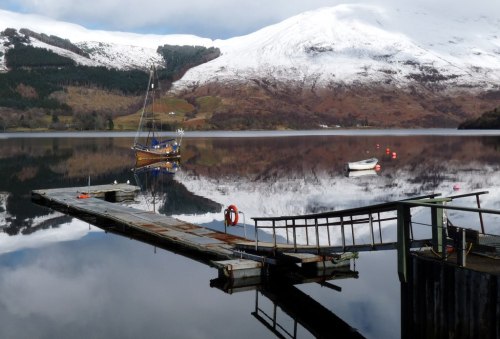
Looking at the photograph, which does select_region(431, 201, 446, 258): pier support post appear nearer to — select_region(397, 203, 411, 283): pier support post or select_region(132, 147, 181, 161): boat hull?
select_region(397, 203, 411, 283): pier support post

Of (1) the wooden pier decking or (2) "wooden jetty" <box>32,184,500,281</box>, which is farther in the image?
(1) the wooden pier decking

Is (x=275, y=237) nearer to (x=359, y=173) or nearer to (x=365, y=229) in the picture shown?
(x=365, y=229)

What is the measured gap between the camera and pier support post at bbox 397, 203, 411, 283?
17109 millimetres

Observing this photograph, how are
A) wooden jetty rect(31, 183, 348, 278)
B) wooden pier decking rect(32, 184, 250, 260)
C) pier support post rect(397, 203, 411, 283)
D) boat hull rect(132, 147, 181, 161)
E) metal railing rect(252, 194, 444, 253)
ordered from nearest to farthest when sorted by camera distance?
pier support post rect(397, 203, 411, 283), metal railing rect(252, 194, 444, 253), wooden jetty rect(31, 183, 348, 278), wooden pier decking rect(32, 184, 250, 260), boat hull rect(132, 147, 181, 161)

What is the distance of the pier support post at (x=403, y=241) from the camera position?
674 inches

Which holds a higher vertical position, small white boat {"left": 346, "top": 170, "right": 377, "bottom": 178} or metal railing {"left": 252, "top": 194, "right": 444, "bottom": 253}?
metal railing {"left": 252, "top": 194, "right": 444, "bottom": 253}

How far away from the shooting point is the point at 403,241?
17.4 meters

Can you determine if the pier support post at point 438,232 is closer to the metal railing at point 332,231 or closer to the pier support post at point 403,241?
the pier support post at point 403,241

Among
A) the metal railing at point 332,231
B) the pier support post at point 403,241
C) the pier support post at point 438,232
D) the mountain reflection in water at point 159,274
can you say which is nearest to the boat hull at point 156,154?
the mountain reflection in water at point 159,274

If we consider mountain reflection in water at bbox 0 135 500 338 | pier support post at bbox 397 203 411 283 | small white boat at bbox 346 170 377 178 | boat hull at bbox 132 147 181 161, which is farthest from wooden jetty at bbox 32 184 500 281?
boat hull at bbox 132 147 181 161

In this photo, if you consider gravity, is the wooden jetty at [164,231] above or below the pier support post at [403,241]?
below

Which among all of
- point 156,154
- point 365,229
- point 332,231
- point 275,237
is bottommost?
point 332,231

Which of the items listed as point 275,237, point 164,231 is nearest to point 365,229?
point 164,231

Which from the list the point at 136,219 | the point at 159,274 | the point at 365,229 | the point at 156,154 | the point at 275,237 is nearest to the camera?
the point at 275,237
